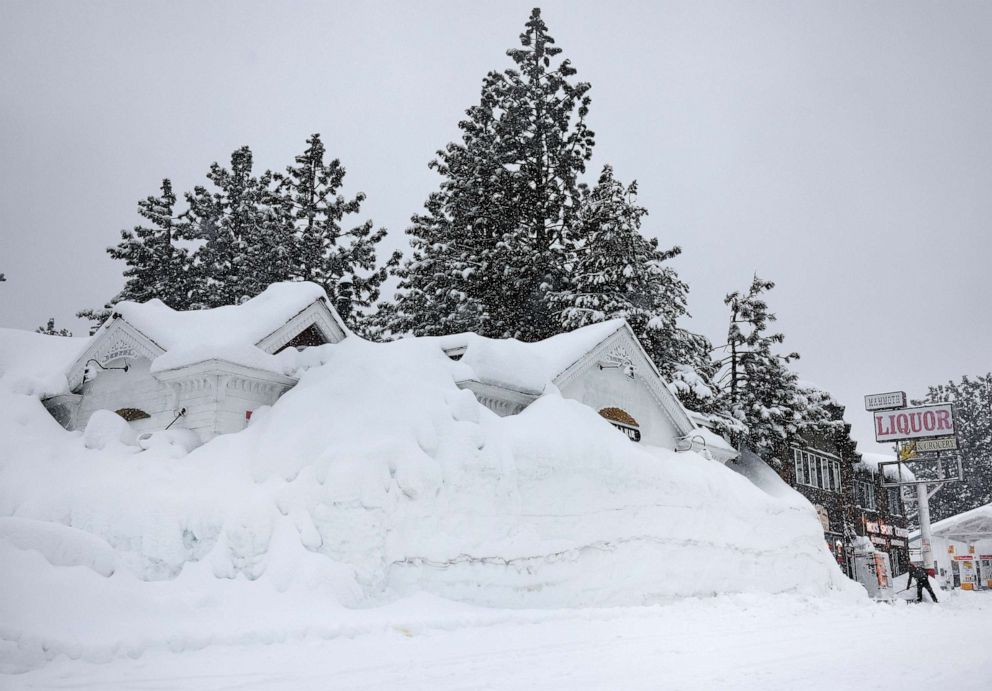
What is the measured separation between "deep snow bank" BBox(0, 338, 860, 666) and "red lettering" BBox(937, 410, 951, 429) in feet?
76.8

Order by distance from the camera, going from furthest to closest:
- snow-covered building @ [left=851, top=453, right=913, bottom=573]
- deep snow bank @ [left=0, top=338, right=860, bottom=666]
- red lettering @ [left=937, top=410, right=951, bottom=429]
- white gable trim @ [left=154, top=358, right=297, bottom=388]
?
1. snow-covered building @ [left=851, top=453, right=913, bottom=573]
2. red lettering @ [left=937, top=410, right=951, bottom=429]
3. white gable trim @ [left=154, top=358, right=297, bottom=388]
4. deep snow bank @ [left=0, top=338, right=860, bottom=666]

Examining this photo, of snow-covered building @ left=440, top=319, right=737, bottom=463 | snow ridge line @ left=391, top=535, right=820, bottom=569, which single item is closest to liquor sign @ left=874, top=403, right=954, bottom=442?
snow-covered building @ left=440, top=319, right=737, bottom=463

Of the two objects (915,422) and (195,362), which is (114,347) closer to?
(195,362)

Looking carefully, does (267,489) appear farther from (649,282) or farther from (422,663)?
(649,282)

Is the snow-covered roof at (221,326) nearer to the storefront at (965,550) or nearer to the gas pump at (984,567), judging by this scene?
the storefront at (965,550)

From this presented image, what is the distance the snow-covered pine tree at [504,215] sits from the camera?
103 ft

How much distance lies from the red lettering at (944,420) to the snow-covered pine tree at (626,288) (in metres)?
13.4

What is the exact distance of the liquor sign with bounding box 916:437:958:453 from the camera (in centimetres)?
3588

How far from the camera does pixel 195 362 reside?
15383 millimetres

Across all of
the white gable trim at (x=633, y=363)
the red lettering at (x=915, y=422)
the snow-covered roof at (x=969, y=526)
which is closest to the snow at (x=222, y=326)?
the white gable trim at (x=633, y=363)

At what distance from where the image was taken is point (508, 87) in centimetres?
3559

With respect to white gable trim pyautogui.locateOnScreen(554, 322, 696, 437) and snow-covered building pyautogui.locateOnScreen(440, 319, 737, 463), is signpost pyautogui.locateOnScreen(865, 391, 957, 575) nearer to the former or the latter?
snow-covered building pyautogui.locateOnScreen(440, 319, 737, 463)

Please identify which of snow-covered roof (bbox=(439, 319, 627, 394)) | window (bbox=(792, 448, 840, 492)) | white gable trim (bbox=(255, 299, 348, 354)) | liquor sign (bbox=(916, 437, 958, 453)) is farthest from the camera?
window (bbox=(792, 448, 840, 492))

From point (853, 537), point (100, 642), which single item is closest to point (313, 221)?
point (100, 642)
